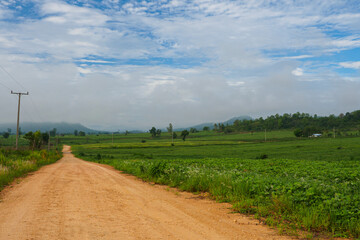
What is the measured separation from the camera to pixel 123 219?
7539mm

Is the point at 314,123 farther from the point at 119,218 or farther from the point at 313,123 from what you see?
the point at 119,218

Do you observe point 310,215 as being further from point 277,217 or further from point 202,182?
point 202,182

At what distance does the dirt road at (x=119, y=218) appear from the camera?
6305mm

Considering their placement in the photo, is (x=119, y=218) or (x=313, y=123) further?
(x=313, y=123)

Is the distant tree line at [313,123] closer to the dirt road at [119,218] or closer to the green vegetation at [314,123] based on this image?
the green vegetation at [314,123]

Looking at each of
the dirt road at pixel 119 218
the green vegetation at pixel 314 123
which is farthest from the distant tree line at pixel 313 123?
the dirt road at pixel 119 218

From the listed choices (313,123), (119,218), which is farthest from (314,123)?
(119,218)

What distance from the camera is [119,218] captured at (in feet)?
25.1

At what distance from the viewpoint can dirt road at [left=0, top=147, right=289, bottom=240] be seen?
6305 mm

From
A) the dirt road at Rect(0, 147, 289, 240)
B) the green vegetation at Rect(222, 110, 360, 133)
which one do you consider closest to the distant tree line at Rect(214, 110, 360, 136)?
the green vegetation at Rect(222, 110, 360, 133)

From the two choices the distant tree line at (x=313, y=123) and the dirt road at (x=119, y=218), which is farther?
the distant tree line at (x=313, y=123)

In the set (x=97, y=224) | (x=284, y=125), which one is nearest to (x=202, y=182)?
(x=97, y=224)

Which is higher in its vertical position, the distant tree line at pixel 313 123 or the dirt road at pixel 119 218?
the distant tree line at pixel 313 123

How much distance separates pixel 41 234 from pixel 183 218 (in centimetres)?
356
